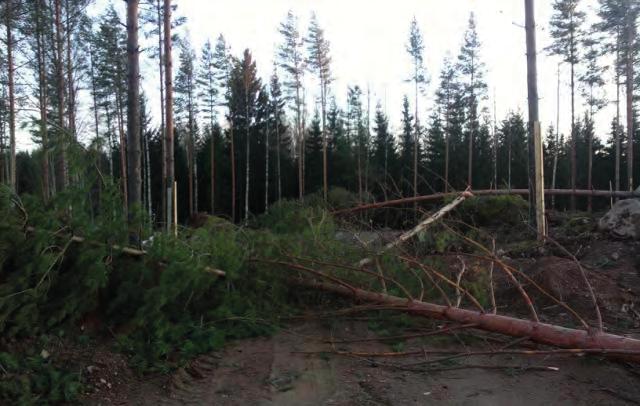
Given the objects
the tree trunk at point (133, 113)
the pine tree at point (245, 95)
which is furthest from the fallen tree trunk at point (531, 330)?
the pine tree at point (245, 95)

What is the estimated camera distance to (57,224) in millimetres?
4059

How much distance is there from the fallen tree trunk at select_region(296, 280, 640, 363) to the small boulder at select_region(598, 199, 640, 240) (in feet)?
13.8

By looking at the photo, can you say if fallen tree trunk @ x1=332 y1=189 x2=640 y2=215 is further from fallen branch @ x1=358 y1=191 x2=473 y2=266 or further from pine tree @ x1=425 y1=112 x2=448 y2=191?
pine tree @ x1=425 y1=112 x2=448 y2=191

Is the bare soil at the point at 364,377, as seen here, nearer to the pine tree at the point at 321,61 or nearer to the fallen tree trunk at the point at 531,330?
the fallen tree trunk at the point at 531,330

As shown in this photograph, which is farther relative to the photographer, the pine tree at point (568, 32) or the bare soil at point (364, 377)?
the pine tree at point (568, 32)

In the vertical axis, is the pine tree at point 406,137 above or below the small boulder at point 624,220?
above

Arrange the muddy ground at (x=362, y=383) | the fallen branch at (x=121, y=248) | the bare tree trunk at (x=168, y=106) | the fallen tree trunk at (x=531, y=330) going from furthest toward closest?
Answer: the bare tree trunk at (x=168, y=106) → the fallen branch at (x=121, y=248) → the muddy ground at (x=362, y=383) → the fallen tree trunk at (x=531, y=330)

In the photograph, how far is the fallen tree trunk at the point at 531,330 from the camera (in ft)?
10.5

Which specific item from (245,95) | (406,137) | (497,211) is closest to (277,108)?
(245,95)

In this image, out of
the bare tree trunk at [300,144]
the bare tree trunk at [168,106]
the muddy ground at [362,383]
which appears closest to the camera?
the muddy ground at [362,383]

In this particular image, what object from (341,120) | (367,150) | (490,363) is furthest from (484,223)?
(341,120)

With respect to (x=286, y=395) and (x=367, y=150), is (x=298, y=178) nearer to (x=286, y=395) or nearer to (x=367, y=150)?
(x=367, y=150)

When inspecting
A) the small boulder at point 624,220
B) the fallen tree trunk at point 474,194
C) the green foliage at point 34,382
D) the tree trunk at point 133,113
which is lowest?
the green foliage at point 34,382

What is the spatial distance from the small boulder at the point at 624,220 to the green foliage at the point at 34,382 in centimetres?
674
